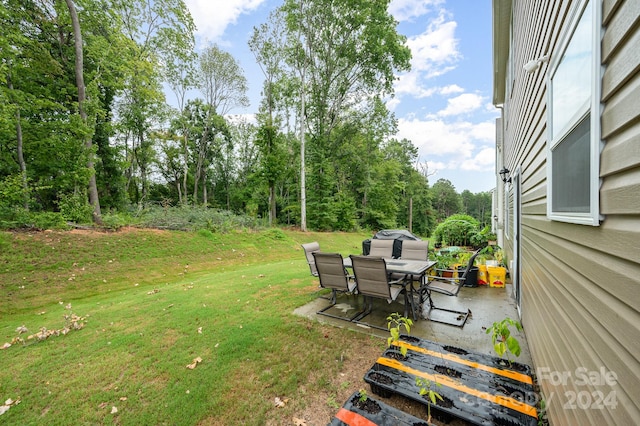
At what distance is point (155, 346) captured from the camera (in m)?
3.29

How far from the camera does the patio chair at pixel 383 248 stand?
564cm

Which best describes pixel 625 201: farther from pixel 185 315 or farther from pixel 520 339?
pixel 185 315

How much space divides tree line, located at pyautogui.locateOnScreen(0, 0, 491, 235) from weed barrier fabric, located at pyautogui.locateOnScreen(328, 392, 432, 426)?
1024 cm

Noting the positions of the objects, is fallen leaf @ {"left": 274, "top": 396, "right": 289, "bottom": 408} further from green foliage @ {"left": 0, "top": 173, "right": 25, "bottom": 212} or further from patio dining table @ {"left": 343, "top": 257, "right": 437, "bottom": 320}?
green foliage @ {"left": 0, "top": 173, "right": 25, "bottom": 212}

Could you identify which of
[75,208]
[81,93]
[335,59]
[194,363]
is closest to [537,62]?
[194,363]

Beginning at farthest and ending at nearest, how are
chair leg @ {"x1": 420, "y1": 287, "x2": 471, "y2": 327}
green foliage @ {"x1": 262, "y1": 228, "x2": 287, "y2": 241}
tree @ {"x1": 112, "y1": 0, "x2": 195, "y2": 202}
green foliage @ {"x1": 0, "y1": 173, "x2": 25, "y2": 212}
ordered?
green foliage @ {"x1": 262, "y1": 228, "x2": 287, "y2": 241} → tree @ {"x1": 112, "y1": 0, "x2": 195, "y2": 202} → green foliage @ {"x1": 0, "y1": 173, "x2": 25, "y2": 212} → chair leg @ {"x1": 420, "y1": 287, "x2": 471, "y2": 327}

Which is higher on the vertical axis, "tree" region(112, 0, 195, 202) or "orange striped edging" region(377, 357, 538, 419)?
"tree" region(112, 0, 195, 202)

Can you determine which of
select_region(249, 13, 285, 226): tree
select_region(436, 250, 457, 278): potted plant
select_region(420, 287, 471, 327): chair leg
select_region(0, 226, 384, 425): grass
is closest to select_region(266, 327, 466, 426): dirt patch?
select_region(0, 226, 384, 425): grass

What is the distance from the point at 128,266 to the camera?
7.70 meters

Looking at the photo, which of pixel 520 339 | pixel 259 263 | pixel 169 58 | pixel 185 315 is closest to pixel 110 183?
pixel 169 58

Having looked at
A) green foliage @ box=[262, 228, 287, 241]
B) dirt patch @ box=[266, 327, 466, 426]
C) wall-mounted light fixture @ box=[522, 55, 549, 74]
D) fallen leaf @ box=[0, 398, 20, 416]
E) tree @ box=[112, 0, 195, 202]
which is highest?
tree @ box=[112, 0, 195, 202]

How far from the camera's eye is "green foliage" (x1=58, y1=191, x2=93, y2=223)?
8.79m

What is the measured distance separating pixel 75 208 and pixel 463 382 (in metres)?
11.8

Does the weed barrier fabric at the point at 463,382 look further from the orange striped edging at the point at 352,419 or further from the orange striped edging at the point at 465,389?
the orange striped edging at the point at 352,419
